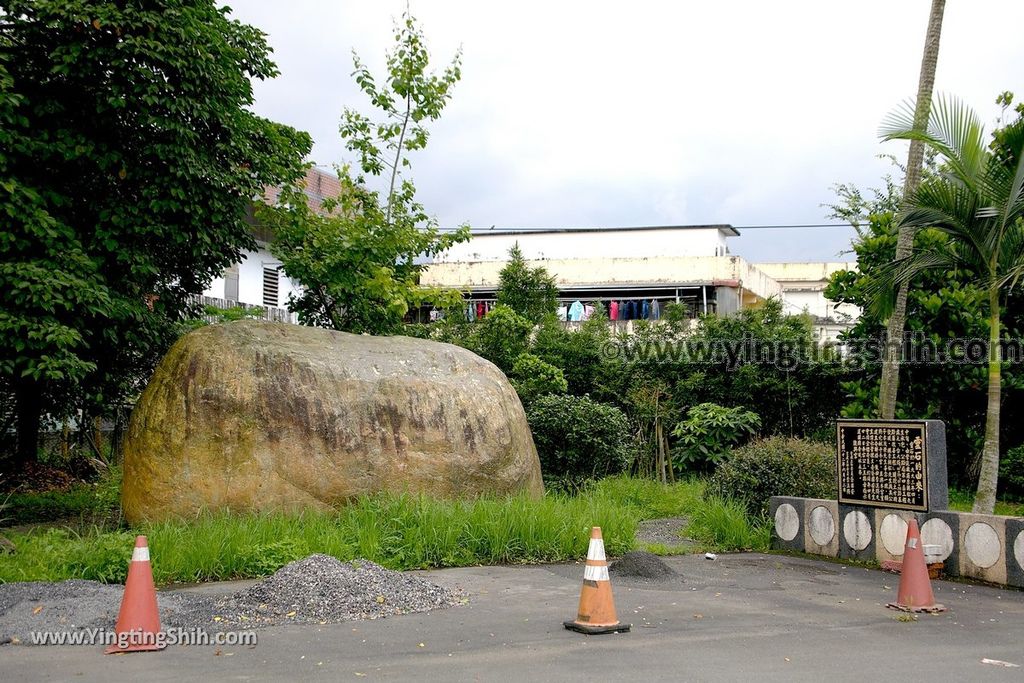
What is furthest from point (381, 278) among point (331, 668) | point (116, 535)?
point (331, 668)

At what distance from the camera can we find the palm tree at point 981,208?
10195 mm

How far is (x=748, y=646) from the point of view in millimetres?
6625

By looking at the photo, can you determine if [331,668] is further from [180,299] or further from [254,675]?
[180,299]

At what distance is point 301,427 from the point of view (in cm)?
1063

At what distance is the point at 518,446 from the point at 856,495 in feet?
13.9

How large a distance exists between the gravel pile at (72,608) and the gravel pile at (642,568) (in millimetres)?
4044

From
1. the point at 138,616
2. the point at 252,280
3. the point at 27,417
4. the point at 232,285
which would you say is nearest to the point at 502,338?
the point at 27,417

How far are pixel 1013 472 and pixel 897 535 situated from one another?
625 centimetres

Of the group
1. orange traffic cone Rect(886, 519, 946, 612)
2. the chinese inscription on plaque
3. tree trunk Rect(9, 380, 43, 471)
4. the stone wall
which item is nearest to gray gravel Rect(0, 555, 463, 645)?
orange traffic cone Rect(886, 519, 946, 612)

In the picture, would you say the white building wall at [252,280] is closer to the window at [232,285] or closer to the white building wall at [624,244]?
the window at [232,285]

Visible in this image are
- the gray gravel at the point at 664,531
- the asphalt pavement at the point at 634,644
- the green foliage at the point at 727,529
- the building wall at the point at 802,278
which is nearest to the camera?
the asphalt pavement at the point at 634,644

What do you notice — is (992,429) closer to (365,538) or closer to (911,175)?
(911,175)

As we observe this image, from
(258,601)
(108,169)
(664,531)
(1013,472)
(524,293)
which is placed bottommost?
(664,531)

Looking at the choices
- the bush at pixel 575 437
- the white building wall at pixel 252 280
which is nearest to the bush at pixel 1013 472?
the bush at pixel 575 437
